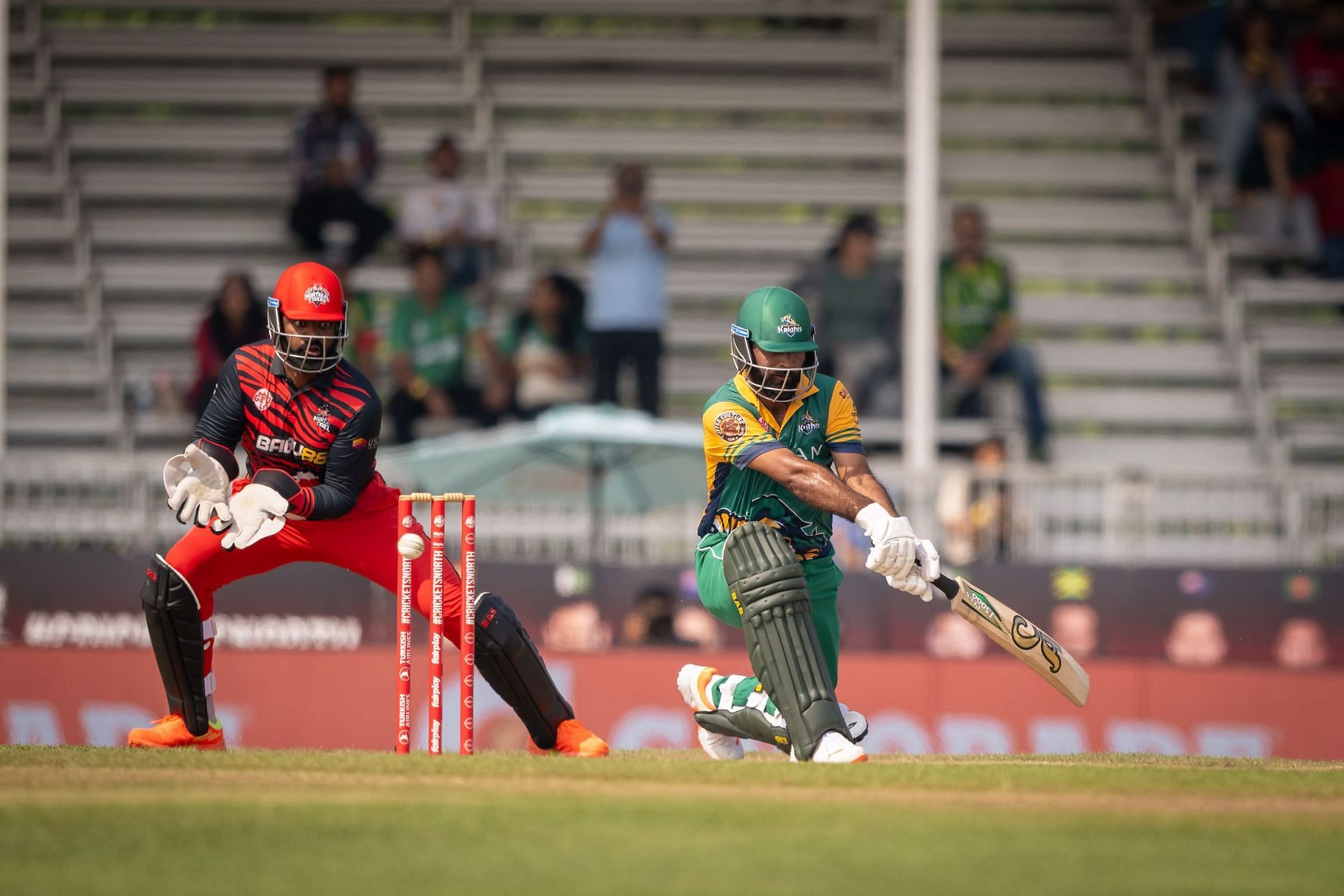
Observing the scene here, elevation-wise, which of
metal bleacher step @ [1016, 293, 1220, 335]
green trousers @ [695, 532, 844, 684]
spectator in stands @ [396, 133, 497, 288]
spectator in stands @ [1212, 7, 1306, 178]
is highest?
spectator in stands @ [1212, 7, 1306, 178]

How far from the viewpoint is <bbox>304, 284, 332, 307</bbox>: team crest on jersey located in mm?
7988

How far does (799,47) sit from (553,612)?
8.03m

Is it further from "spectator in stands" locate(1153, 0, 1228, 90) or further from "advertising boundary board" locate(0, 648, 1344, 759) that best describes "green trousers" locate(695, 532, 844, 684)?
"spectator in stands" locate(1153, 0, 1228, 90)

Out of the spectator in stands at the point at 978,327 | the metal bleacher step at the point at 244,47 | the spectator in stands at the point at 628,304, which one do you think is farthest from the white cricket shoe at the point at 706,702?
the metal bleacher step at the point at 244,47

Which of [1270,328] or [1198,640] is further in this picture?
[1270,328]

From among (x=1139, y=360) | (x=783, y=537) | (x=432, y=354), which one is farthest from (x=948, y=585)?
(x=1139, y=360)

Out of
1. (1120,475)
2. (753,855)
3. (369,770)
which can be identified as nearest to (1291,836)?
(753,855)

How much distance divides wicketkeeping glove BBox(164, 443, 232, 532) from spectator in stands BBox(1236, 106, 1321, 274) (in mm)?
12026

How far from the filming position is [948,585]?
7820mm

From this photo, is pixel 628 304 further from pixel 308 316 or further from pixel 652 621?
pixel 308 316

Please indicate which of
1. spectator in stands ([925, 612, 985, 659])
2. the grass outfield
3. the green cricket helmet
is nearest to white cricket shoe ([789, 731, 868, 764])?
the grass outfield

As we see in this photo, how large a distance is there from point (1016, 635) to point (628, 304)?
7.55m

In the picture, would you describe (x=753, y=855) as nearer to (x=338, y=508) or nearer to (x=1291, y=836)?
(x=1291, y=836)

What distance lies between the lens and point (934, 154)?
47.5 ft
